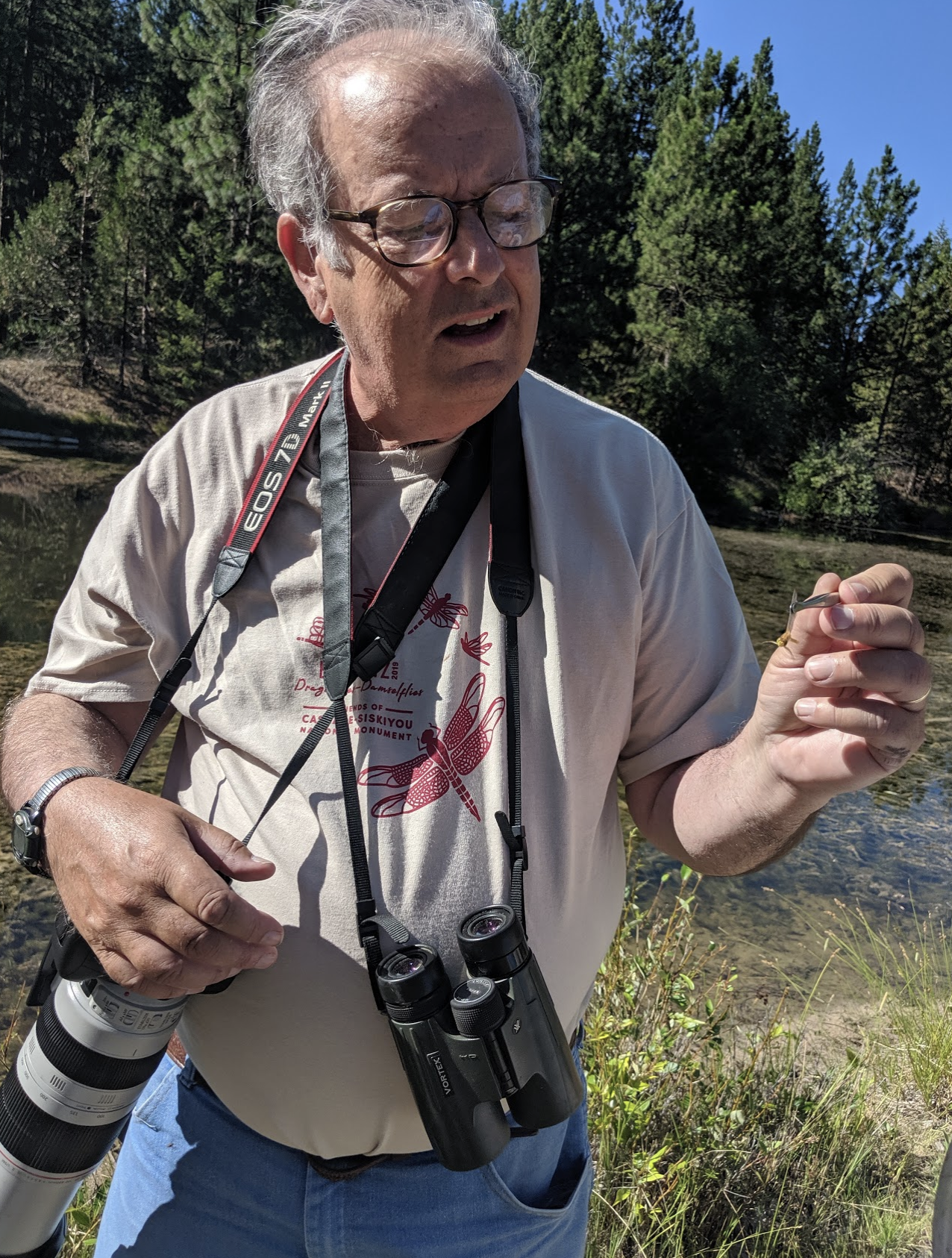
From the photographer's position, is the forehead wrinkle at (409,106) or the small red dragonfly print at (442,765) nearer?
the small red dragonfly print at (442,765)

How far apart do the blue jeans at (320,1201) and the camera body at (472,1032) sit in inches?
4.3

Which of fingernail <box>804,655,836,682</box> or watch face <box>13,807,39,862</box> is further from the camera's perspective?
watch face <box>13,807,39,862</box>

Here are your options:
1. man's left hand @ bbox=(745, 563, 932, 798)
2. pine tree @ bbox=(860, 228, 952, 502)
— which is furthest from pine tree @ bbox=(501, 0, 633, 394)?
man's left hand @ bbox=(745, 563, 932, 798)

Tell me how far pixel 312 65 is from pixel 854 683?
126 cm

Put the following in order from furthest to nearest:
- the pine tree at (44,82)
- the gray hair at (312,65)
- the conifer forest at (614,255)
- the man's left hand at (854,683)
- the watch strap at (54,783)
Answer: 1. the pine tree at (44,82)
2. the conifer forest at (614,255)
3. the gray hair at (312,65)
4. the watch strap at (54,783)
5. the man's left hand at (854,683)

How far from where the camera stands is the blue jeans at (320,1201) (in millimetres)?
1359

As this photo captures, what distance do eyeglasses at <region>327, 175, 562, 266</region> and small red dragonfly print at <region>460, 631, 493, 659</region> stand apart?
54 cm

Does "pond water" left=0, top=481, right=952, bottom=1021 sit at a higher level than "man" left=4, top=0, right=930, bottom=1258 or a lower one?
lower

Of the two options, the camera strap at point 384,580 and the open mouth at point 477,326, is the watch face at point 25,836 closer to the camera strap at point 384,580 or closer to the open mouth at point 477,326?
the camera strap at point 384,580

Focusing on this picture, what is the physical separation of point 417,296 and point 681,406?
35.1 metres

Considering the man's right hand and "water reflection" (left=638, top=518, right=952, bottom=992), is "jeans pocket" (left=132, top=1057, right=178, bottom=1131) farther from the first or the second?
"water reflection" (left=638, top=518, right=952, bottom=992)

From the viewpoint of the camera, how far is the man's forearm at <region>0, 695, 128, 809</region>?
61.0 inches

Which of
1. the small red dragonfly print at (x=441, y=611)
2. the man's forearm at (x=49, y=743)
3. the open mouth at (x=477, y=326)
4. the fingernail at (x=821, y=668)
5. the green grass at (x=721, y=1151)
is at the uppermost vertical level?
the open mouth at (x=477, y=326)

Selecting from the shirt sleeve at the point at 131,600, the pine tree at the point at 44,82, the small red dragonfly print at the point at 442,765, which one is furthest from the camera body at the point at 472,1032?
the pine tree at the point at 44,82
